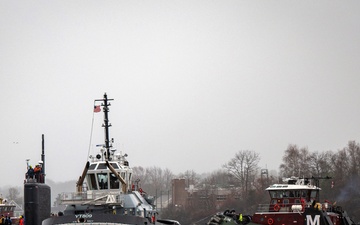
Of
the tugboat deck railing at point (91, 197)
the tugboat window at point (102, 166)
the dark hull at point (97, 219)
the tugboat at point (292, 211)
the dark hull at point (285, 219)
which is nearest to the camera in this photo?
the dark hull at point (97, 219)

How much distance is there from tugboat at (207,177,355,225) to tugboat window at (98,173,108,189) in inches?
748

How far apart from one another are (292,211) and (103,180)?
2224cm

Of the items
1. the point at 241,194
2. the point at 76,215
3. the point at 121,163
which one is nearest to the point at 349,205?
the point at 241,194

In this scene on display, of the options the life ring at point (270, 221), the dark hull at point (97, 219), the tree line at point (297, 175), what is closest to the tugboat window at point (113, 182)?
the dark hull at point (97, 219)

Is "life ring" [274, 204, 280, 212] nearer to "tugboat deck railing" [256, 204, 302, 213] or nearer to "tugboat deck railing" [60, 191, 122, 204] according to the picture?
"tugboat deck railing" [256, 204, 302, 213]

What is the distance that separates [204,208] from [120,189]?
326 ft

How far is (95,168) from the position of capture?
6075 centimetres

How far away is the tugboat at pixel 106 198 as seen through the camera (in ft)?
176

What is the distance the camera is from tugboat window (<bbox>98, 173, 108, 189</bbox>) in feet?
198

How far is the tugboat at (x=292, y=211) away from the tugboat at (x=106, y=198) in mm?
14821

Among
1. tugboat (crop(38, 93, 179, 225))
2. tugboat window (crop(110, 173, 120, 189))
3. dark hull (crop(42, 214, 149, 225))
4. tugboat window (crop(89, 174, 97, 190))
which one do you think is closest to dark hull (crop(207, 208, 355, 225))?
tugboat (crop(38, 93, 179, 225))

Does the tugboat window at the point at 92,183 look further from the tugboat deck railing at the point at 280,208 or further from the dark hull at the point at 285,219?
the tugboat deck railing at the point at 280,208

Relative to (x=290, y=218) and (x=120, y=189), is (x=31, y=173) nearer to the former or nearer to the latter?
(x=120, y=189)

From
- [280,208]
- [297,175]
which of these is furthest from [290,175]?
[280,208]
